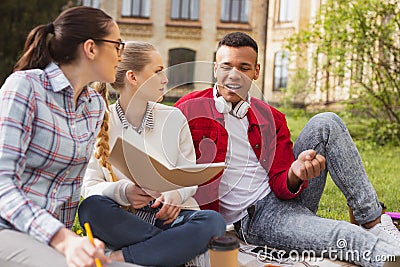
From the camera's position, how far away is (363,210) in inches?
95.4

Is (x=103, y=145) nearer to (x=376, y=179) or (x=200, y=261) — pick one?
(x=200, y=261)

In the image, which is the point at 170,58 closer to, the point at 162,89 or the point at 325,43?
the point at 325,43

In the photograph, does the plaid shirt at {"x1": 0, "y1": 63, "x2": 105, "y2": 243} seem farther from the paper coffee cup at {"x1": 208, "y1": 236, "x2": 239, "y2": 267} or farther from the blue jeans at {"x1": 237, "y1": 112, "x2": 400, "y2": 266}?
the blue jeans at {"x1": 237, "y1": 112, "x2": 400, "y2": 266}

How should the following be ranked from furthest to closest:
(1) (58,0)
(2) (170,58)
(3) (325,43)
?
(2) (170,58), (1) (58,0), (3) (325,43)

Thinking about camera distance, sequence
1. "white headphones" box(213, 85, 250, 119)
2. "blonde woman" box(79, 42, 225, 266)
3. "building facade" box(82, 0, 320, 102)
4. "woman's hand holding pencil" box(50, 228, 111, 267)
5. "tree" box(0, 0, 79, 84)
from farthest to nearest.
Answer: "building facade" box(82, 0, 320, 102)
"tree" box(0, 0, 79, 84)
"white headphones" box(213, 85, 250, 119)
"blonde woman" box(79, 42, 225, 266)
"woman's hand holding pencil" box(50, 228, 111, 267)

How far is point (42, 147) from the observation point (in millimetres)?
1733

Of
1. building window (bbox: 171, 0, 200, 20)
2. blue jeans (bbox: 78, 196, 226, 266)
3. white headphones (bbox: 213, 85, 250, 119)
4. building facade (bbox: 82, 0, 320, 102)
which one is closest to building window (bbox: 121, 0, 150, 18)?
building facade (bbox: 82, 0, 320, 102)

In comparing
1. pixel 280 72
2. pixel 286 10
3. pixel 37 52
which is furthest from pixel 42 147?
pixel 286 10

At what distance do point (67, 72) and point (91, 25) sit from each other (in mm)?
152

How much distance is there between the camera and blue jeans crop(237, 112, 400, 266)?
7.47 ft

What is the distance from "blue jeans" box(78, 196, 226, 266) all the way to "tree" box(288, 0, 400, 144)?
487 cm

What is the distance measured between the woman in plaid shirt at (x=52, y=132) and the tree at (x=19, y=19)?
8118 millimetres

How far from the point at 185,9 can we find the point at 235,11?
1601mm

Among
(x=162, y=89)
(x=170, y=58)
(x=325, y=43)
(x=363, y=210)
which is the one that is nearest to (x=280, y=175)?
(x=363, y=210)
